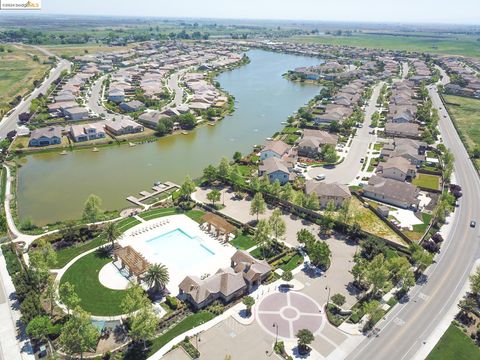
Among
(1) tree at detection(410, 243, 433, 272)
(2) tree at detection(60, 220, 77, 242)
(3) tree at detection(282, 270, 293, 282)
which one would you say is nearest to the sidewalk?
(2) tree at detection(60, 220, 77, 242)

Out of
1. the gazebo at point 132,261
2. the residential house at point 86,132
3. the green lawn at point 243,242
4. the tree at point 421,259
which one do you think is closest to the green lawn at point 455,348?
the tree at point 421,259

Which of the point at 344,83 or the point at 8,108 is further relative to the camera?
the point at 344,83

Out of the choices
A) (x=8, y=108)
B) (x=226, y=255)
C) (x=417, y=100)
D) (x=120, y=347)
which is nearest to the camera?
(x=120, y=347)

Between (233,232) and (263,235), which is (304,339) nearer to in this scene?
(263,235)

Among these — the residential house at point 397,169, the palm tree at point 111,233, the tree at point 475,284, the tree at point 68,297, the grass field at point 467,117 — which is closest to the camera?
the tree at point 68,297

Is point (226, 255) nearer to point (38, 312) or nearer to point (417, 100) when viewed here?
point (38, 312)

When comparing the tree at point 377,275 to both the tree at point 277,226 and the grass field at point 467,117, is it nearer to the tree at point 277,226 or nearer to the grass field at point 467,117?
the tree at point 277,226

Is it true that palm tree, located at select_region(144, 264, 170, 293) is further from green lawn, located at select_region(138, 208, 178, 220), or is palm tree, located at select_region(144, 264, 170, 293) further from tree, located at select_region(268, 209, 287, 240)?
tree, located at select_region(268, 209, 287, 240)

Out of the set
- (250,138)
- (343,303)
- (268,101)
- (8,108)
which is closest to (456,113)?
(268,101)
